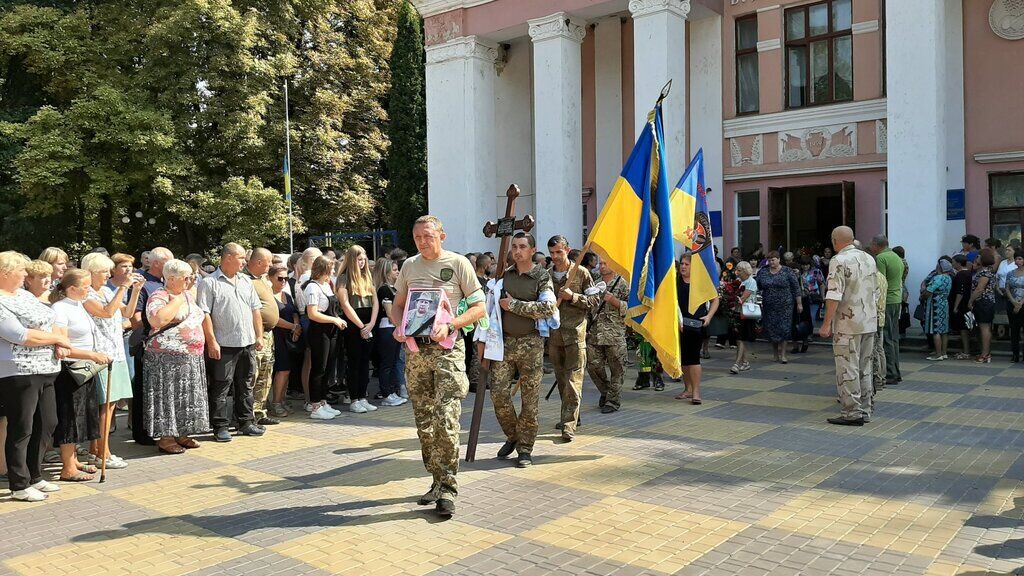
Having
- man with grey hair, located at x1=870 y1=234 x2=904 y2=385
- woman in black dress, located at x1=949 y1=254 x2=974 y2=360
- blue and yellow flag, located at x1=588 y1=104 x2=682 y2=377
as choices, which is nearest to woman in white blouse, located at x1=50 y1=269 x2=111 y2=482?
blue and yellow flag, located at x1=588 y1=104 x2=682 y2=377

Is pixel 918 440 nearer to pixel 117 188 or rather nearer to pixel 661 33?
pixel 661 33

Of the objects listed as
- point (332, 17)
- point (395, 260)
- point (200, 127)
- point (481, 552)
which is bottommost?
point (481, 552)

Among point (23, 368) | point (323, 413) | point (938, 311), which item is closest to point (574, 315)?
point (323, 413)

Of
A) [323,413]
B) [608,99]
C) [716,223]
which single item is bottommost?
[323,413]

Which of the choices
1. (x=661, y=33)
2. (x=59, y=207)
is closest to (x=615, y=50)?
Answer: (x=661, y=33)

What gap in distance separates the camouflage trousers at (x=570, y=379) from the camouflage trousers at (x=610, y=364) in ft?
4.27

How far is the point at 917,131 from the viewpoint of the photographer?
1566cm

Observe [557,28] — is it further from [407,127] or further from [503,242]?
[503,242]

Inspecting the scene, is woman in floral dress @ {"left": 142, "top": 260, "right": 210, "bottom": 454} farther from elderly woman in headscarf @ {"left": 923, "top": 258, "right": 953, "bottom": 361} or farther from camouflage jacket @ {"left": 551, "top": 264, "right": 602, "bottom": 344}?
elderly woman in headscarf @ {"left": 923, "top": 258, "right": 953, "bottom": 361}

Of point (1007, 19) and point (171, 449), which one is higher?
point (1007, 19)

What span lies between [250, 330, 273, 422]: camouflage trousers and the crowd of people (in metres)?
0.02

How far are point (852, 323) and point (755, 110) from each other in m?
12.4

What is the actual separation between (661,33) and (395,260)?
1049cm

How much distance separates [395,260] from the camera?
443 inches
